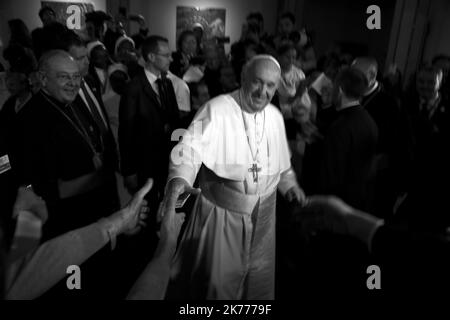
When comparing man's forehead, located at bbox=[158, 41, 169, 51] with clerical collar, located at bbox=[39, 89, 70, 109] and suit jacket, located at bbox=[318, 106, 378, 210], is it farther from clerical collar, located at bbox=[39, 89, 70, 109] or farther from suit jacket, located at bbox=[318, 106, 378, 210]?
suit jacket, located at bbox=[318, 106, 378, 210]

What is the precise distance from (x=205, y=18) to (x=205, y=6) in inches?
12.2

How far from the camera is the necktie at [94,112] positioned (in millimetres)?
2787

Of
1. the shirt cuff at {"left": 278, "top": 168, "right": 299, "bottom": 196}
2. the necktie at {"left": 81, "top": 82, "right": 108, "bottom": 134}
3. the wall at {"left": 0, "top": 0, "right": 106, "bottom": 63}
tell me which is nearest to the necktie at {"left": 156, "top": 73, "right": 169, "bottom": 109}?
the necktie at {"left": 81, "top": 82, "right": 108, "bottom": 134}

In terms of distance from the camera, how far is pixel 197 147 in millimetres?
2219

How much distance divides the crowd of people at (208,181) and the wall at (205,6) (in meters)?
6.97

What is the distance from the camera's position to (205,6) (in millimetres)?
9984

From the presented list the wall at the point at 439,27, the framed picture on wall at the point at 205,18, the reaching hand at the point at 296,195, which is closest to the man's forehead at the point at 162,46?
the reaching hand at the point at 296,195

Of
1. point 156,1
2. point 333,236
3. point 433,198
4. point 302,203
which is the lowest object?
point 333,236

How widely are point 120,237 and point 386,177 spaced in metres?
2.59

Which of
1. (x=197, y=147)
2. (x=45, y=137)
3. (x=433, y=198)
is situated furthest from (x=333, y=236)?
(x=45, y=137)

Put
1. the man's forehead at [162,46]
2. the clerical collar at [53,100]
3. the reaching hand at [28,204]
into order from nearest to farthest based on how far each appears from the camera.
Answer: the reaching hand at [28,204] → the clerical collar at [53,100] → the man's forehead at [162,46]

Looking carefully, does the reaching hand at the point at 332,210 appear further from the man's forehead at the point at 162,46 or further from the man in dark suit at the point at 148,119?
the man's forehead at the point at 162,46

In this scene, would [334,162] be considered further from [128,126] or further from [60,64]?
[60,64]
